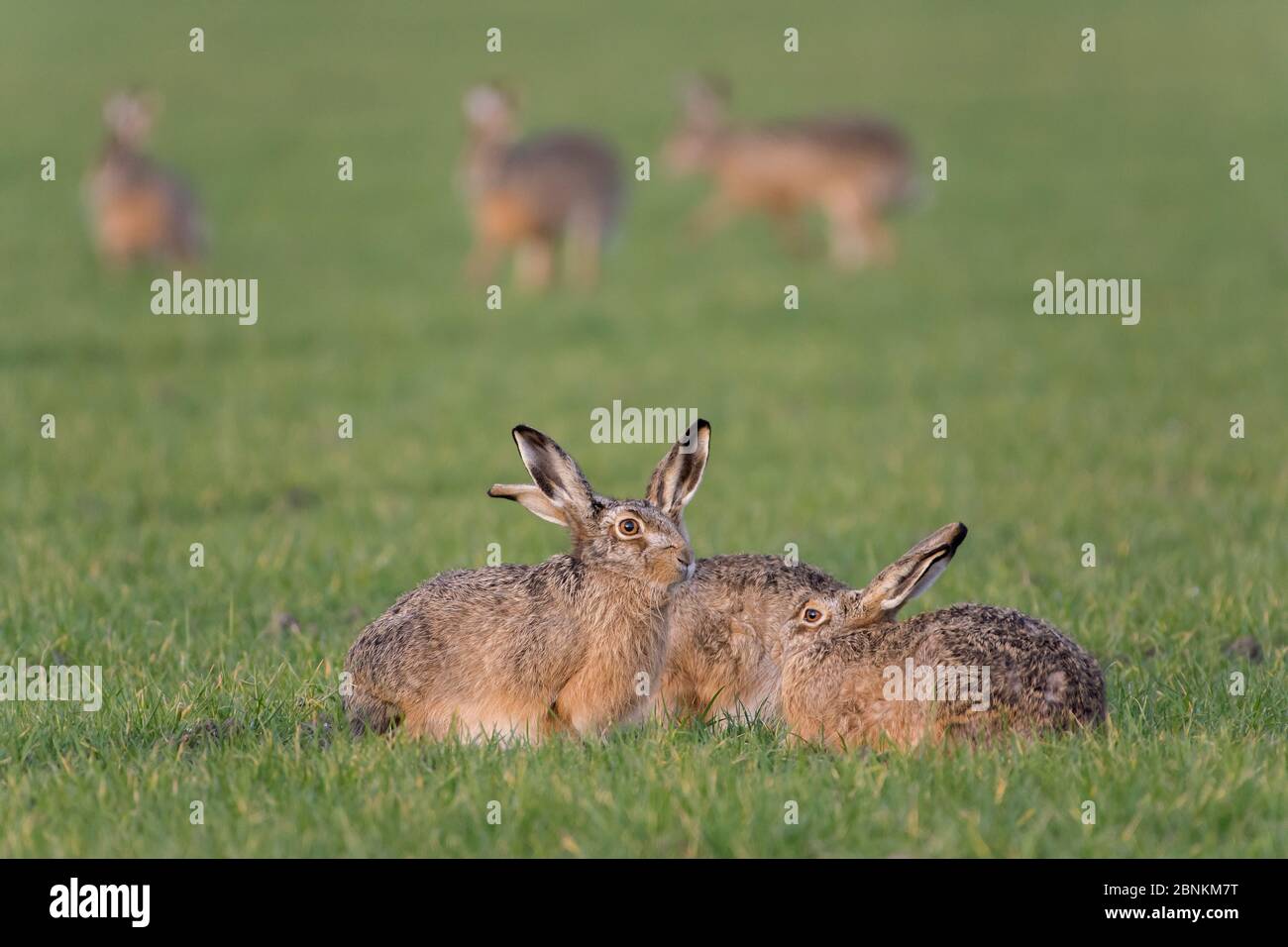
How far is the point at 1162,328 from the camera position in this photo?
18656 millimetres

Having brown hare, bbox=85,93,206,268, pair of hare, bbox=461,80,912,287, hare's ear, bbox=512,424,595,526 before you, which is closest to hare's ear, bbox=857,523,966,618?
hare's ear, bbox=512,424,595,526

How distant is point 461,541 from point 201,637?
7.84ft

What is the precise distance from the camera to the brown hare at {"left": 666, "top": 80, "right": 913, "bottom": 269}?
2647 cm

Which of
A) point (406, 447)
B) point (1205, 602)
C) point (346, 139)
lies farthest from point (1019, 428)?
point (346, 139)

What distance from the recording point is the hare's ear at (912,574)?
22.0ft

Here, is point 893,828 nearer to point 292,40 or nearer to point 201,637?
point 201,637

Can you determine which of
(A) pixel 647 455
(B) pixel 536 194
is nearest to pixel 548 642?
(A) pixel 647 455

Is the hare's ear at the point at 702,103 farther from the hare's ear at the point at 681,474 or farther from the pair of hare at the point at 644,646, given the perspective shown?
the pair of hare at the point at 644,646
